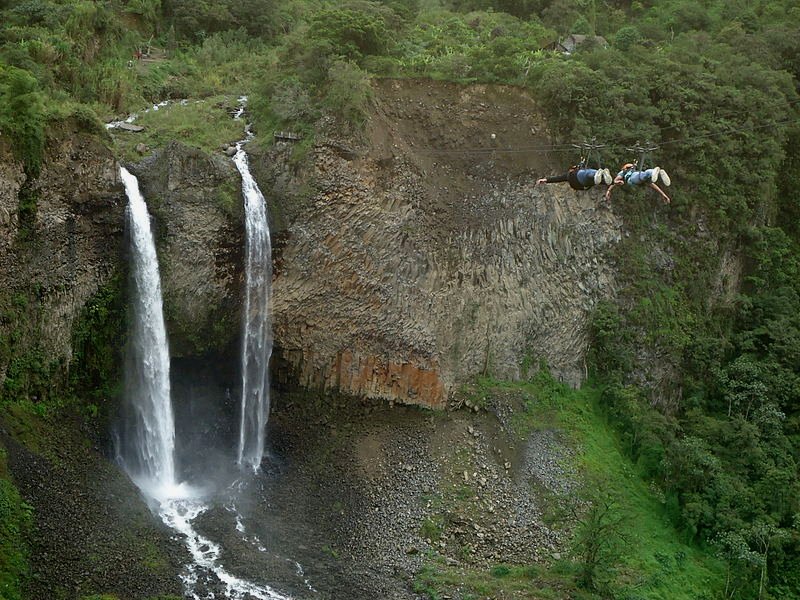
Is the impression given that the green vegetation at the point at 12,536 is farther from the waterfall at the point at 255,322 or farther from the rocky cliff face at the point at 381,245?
the waterfall at the point at 255,322

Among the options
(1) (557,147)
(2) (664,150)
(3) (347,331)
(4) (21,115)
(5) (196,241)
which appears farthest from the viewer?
(2) (664,150)

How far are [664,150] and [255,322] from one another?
14873 millimetres

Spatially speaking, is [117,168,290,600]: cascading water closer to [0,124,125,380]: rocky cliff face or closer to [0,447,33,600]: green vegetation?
[0,124,125,380]: rocky cliff face

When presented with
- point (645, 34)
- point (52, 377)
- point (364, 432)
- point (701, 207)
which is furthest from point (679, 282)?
point (52, 377)

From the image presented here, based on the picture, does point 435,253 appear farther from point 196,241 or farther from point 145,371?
point 145,371

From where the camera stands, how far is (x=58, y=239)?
20016mm

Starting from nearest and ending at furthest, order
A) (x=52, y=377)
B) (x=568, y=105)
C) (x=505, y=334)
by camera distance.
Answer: (x=52, y=377)
(x=505, y=334)
(x=568, y=105)

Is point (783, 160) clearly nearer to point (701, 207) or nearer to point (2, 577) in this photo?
point (701, 207)

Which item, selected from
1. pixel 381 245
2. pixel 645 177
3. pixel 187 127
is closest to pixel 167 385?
pixel 381 245

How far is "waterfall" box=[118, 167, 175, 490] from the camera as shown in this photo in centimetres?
2109

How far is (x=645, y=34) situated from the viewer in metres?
36.9

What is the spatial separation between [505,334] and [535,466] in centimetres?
424

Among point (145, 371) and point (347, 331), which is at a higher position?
point (347, 331)

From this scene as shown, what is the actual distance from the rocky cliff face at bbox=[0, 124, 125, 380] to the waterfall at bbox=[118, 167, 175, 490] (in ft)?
1.64
